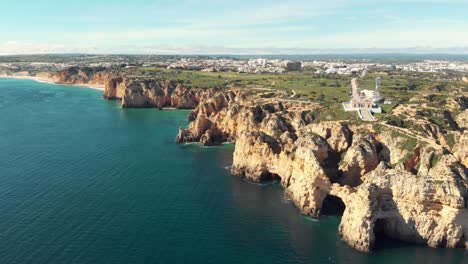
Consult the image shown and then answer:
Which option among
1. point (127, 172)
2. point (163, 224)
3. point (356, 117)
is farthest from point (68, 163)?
point (356, 117)

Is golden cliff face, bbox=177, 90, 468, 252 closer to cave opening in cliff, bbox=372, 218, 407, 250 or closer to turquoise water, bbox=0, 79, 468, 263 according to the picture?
cave opening in cliff, bbox=372, 218, 407, 250

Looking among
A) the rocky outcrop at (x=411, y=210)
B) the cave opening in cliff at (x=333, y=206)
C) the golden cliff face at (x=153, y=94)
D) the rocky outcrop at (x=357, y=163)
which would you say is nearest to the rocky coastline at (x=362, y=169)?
the rocky outcrop at (x=357, y=163)

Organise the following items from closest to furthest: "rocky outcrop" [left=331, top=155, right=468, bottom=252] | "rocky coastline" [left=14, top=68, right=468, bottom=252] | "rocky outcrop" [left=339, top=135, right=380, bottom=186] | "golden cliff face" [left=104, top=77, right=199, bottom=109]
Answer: "rocky outcrop" [left=331, top=155, right=468, bottom=252]
"rocky coastline" [left=14, top=68, right=468, bottom=252]
"rocky outcrop" [left=339, top=135, right=380, bottom=186]
"golden cliff face" [left=104, top=77, right=199, bottom=109]

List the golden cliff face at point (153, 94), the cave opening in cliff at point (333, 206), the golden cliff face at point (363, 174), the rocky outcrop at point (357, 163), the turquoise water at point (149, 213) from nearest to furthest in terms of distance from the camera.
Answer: the turquoise water at point (149, 213) < the golden cliff face at point (363, 174) < the cave opening in cliff at point (333, 206) < the rocky outcrop at point (357, 163) < the golden cliff face at point (153, 94)

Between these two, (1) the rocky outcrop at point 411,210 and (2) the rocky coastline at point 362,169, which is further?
(2) the rocky coastline at point 362,169

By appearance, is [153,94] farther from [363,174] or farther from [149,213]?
[363,174]

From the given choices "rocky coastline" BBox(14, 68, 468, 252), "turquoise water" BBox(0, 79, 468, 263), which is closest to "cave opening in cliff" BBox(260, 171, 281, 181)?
"rocky coastline" BBox(14, 68, 468, 252)

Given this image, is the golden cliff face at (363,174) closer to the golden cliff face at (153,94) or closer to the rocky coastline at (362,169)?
the rocky coastline at (362,169)
